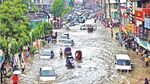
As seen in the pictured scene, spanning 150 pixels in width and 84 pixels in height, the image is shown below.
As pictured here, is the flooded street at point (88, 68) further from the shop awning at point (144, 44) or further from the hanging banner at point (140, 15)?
the hanging banner at point (140, 15)

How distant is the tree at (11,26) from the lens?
43.8m

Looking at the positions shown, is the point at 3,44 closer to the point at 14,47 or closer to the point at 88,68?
the point at 14,47

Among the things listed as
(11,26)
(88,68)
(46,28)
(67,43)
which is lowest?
(88,68)

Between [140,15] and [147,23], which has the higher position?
[140,15]

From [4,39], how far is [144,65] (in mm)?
17077

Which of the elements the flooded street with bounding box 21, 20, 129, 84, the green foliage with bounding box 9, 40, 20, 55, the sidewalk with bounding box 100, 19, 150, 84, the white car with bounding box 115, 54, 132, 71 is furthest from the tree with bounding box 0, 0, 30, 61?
the sidewalk with bounding box 100, 19, 150, 84

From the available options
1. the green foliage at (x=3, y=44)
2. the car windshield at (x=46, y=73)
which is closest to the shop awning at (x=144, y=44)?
the car windshield at (x=46, y=73)

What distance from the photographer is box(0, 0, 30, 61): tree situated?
4380cm

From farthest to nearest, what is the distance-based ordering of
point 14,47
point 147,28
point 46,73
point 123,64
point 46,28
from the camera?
point 46,28, point 147,28, point 123,64, point 14,47, point 46,73

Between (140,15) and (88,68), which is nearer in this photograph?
(88,68)

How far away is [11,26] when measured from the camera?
45.3 meters

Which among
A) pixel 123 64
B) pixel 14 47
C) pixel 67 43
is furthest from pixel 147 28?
pixel 14 47

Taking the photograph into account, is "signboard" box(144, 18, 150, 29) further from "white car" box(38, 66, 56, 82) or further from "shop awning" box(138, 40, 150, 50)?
"white car" box(38, 66, 56, 82)

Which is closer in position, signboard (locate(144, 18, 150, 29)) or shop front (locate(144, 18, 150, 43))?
signboard (locate(144, 18, 150, 29))
